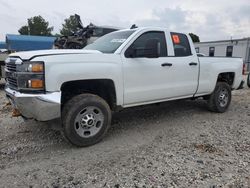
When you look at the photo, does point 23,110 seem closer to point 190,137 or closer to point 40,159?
point 40,159

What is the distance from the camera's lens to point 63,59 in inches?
133

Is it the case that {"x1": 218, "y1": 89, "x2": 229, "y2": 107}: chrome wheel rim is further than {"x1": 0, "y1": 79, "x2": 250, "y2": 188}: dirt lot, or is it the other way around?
{"x1": 218, "y1": 89, "x2": 229, "y2": 107}: chrome wheel rim

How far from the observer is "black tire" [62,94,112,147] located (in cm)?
357

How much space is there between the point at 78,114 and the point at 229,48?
2696 cm

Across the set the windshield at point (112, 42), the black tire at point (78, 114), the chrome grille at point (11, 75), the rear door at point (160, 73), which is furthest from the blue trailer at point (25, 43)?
the black tire at point (78, 114)

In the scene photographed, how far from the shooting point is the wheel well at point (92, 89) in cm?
373

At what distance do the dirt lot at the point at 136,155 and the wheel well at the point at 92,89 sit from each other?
575 millimetres

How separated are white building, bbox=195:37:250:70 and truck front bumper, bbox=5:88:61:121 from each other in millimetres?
23505

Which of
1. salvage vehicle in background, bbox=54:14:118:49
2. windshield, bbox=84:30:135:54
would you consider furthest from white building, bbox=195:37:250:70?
windshield, bbox=84:30:135:54

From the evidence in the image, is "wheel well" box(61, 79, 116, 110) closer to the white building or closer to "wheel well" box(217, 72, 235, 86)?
"wheel well" box(217, 72, 235, 86)

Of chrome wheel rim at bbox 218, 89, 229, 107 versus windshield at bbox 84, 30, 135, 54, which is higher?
windshield at bbox 84, 30, 135, 54

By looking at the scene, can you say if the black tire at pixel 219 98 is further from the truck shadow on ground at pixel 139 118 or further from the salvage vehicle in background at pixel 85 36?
the salvage vehicle in background at pixel 85 36

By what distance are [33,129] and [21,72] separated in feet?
5.25

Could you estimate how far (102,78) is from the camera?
376 centimetres
